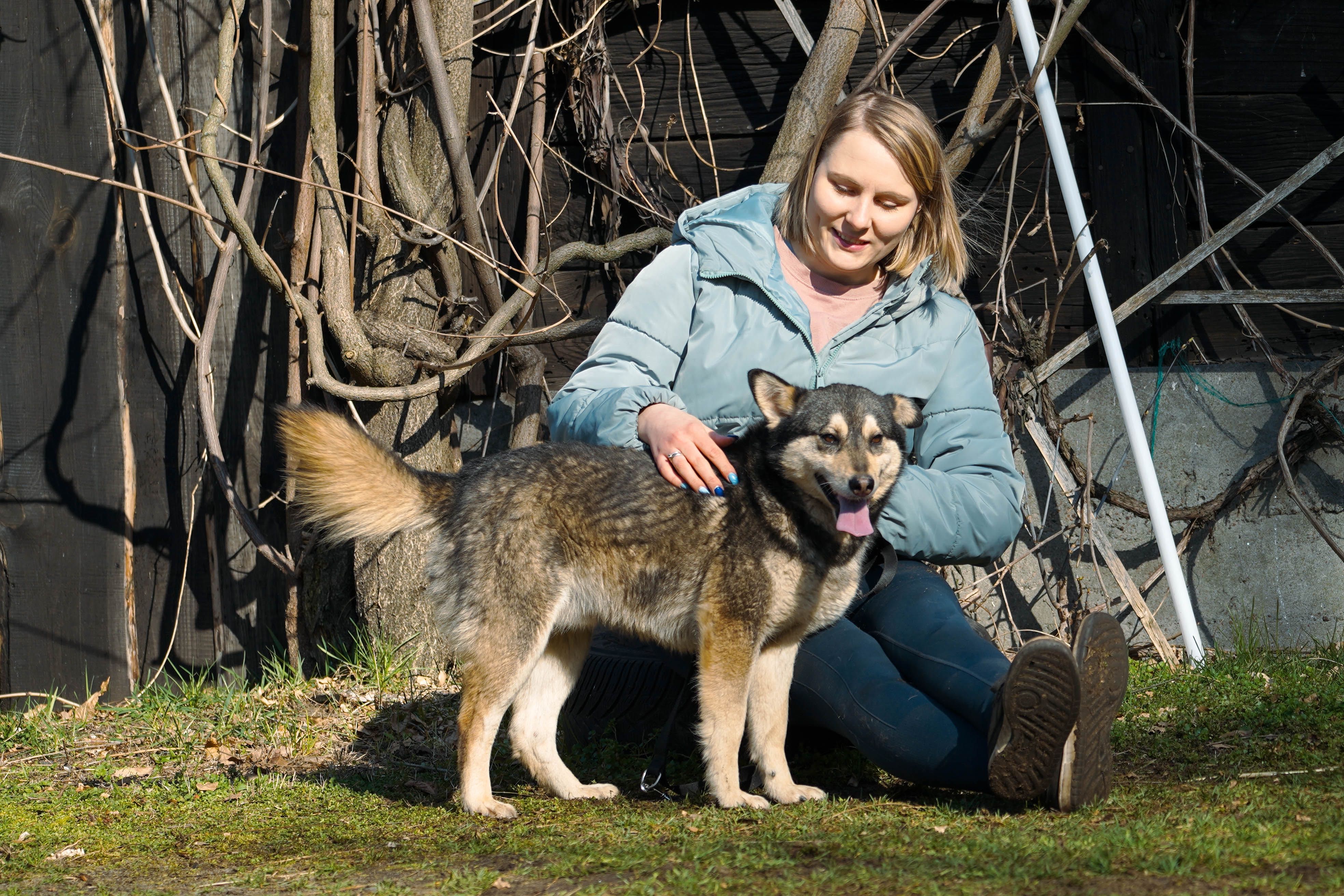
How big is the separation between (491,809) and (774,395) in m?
1.47

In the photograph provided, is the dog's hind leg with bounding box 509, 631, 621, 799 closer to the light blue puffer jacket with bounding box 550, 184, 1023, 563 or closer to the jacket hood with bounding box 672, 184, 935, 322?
the light blue puffer jacket with bounding box 550, 184, 1023, 563

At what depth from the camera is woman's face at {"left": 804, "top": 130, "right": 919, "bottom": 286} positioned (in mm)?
3496

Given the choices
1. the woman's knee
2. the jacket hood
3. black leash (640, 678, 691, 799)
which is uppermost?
the jacket hood

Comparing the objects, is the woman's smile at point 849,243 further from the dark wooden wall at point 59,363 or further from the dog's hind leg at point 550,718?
the dark wooden wall at point 59,363

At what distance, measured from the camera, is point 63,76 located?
498cm

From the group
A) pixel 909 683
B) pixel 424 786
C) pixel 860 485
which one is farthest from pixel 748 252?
pixel 424 786

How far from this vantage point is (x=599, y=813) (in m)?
3.18

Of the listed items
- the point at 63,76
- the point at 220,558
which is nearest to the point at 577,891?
the point at 220,558

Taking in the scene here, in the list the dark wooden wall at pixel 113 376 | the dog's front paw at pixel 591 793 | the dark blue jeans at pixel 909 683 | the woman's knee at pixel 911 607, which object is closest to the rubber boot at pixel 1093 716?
the dark blue jeans at pixel 909 683

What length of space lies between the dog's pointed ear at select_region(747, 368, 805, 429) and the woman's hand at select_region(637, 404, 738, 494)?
0.62 ft

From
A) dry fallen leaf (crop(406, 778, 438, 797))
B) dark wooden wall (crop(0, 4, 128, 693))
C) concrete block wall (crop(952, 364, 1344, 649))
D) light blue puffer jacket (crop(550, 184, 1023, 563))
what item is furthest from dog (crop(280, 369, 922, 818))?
Answer: dark wooden wall (crop(0, 4, 128, 693))

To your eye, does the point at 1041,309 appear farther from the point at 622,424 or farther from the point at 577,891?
the point at 577,891

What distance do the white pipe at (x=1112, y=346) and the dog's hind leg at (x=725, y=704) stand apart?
7.84ft

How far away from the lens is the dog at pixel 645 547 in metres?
3.21
